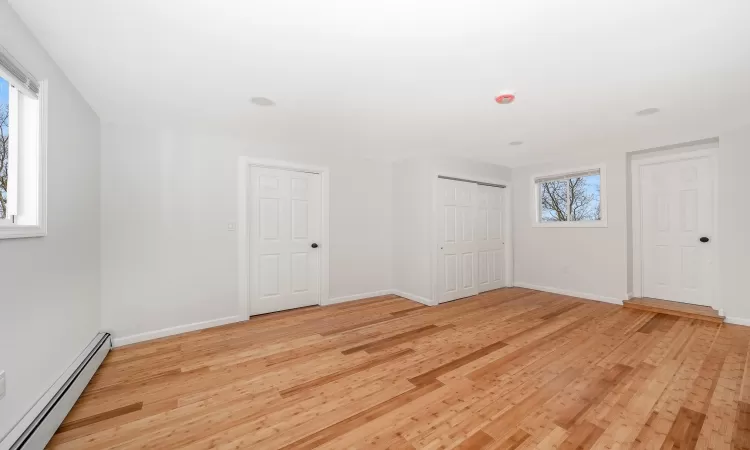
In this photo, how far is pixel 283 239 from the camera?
4016 mm

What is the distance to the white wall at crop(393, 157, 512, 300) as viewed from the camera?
4395 millimetres

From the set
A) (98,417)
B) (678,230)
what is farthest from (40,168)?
(678,230)

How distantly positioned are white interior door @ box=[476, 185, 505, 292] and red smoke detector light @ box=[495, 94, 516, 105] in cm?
263

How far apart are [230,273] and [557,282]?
514 centimetres

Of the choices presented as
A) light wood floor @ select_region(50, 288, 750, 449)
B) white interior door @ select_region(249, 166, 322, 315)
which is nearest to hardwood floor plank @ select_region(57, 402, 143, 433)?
light wood floor @ select_region(50, 288, 750, 449)

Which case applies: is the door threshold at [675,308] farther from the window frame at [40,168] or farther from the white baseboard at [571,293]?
the window frame at [40,168]

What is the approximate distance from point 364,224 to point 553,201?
3416mm

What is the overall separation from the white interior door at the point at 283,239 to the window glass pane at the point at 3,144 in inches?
85.8

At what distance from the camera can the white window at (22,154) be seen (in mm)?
1549

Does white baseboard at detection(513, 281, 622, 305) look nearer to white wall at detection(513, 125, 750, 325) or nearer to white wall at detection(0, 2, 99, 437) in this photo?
white wall at detection(513, 125, 750, 325)

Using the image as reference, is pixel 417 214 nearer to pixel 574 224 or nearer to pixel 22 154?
pixel 574 224

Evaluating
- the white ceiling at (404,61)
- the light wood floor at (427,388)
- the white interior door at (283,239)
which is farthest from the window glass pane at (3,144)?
the white interior door at (283,239)

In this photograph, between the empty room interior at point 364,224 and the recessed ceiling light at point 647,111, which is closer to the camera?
the empty room interior at point 364,224

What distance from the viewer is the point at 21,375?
1.53 meters
